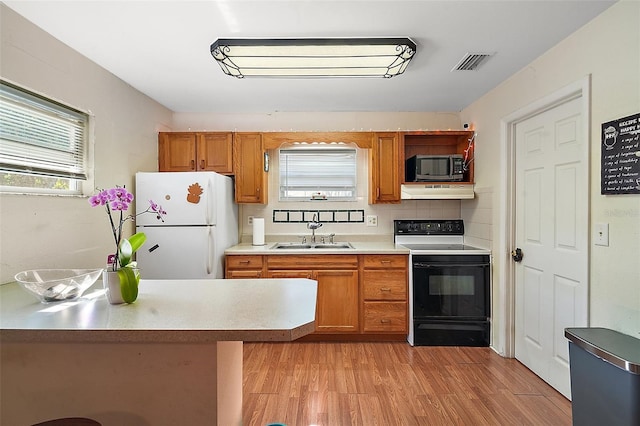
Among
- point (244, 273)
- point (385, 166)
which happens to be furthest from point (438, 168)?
point (244, 273)

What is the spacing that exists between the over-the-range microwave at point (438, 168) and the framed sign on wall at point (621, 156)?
156 centimetres

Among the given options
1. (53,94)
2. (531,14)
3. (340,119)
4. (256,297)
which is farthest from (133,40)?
(531,14)

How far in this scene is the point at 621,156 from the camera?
1.71 meters

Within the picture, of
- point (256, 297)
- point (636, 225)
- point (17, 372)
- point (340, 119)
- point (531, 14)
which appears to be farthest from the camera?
point (340, 119)

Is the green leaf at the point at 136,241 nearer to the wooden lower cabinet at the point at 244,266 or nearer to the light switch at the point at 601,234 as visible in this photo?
the wooden lower cabinet at the point at 244,266

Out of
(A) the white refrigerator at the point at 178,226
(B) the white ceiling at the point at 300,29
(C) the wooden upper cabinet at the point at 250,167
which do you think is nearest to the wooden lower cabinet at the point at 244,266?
(A) the white refrigerator at the point at 178,226

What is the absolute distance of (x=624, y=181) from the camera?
1.69 m

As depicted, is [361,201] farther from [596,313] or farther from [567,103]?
[596,313]

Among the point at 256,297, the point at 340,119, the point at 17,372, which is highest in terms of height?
the point at 340,119

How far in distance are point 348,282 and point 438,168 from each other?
152 cm

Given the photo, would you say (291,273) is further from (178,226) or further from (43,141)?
(43,141)

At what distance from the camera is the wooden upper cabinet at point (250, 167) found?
347 cm

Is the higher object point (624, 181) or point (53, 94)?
point (53, 94)

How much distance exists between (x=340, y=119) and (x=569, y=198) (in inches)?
92.1
